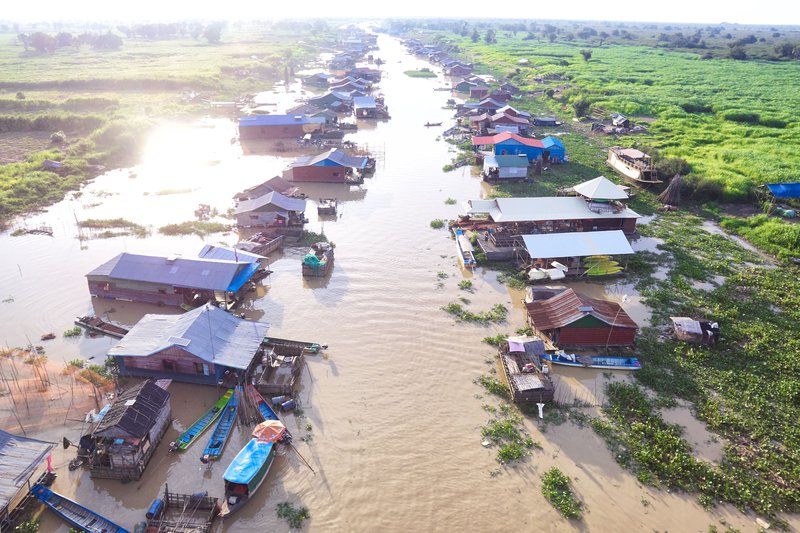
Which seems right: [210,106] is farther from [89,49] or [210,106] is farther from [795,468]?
[89,49]

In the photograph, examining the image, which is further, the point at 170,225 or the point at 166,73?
the point at 166,73

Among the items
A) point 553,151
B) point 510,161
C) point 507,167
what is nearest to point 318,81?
point 553,151

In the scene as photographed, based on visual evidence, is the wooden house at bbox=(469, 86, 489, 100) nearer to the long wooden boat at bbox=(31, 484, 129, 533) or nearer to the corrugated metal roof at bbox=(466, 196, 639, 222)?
the corrugated metal roof at bbox=(466, 196, 639, 222)

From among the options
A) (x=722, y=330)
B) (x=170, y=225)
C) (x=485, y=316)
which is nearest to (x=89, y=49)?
(x=170, y=225)

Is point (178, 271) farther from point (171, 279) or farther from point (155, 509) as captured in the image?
point (155, 509)

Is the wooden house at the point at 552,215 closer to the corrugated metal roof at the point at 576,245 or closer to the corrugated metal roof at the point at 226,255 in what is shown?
the corrugated metal roof at the point at 576,245
